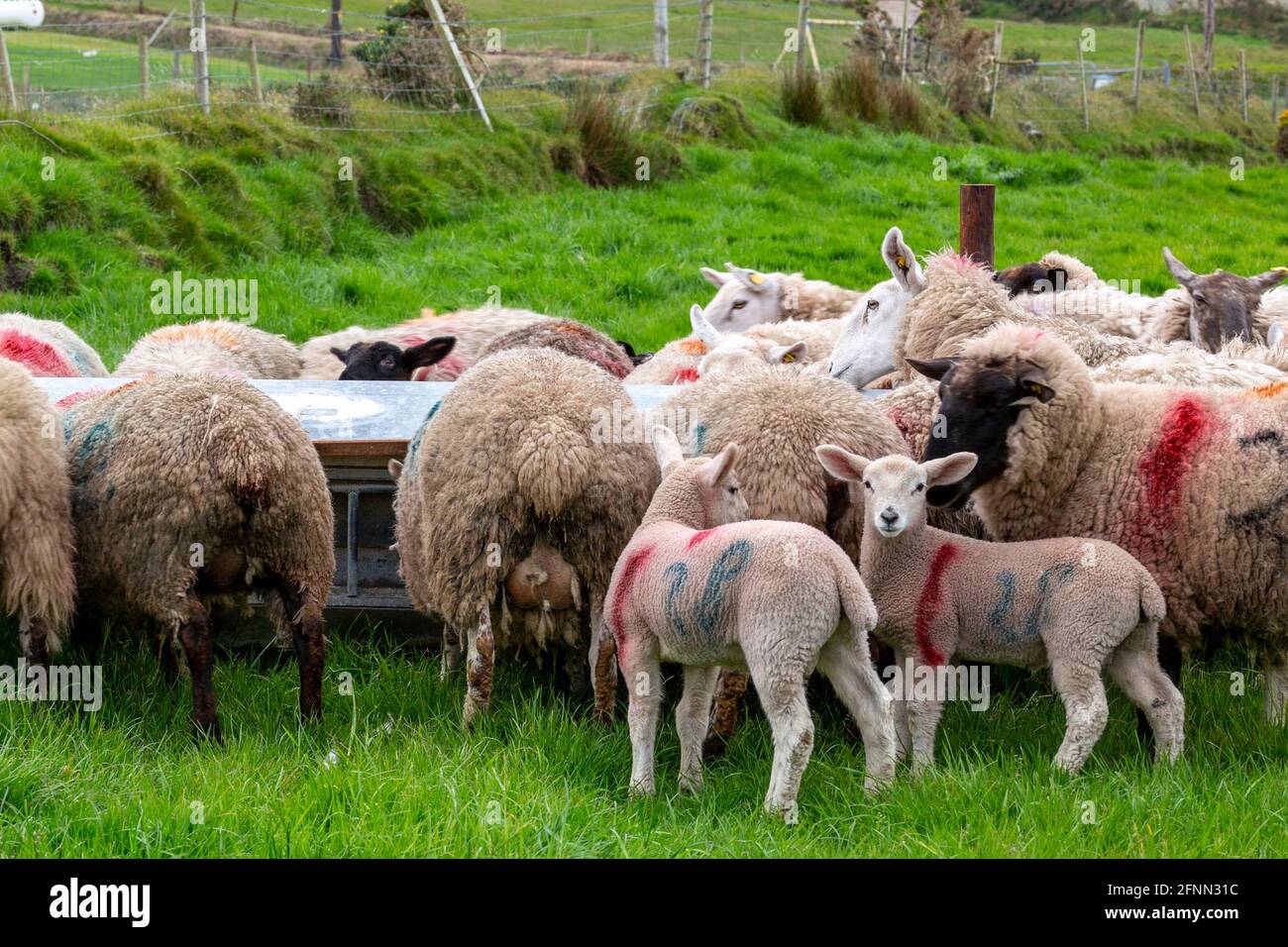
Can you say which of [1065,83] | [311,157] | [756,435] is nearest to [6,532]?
[756,435]

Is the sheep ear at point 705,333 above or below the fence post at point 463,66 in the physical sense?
below

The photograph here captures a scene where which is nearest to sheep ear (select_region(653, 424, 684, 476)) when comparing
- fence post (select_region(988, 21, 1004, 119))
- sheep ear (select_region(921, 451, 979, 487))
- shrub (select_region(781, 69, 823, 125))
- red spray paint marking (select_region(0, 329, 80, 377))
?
sheep ear (select_region(921, 451, 979, 487))

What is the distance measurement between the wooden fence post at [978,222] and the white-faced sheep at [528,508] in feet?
11.5

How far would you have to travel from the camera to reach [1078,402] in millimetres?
5125

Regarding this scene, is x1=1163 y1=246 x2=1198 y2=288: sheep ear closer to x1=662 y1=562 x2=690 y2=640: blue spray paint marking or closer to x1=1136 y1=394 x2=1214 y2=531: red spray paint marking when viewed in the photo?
x1=1136 y1=394 x2=1214 y2=531: red spray paint marking

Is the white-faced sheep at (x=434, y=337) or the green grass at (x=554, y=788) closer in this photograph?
the green grass at (x=554, y=788)

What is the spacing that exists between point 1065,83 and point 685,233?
13.3 m

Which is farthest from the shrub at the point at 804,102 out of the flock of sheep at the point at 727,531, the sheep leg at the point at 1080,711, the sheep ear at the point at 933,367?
the sheep leg at the point at 1080,711

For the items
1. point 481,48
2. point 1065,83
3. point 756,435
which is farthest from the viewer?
point 1065,83

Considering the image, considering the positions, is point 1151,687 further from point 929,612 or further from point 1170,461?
point 1170,461

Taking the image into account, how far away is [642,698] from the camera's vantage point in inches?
175

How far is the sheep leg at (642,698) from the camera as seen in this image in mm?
4441

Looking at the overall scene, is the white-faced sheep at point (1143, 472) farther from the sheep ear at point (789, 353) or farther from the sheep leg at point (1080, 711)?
the sheep ear at point (789, 353)

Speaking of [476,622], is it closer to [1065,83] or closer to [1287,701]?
[1287,701]
